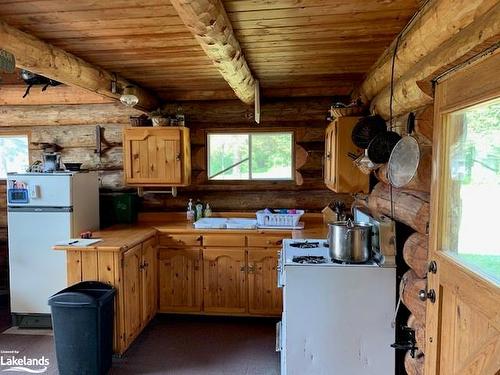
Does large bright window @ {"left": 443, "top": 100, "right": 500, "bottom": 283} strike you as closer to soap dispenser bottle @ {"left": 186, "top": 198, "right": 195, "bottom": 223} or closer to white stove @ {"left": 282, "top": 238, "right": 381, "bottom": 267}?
white stove @ {"left": 282, "top": 238, "right": 381, "bottom": 267}

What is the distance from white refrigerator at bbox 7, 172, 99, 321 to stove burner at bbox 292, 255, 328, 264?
6.91ft

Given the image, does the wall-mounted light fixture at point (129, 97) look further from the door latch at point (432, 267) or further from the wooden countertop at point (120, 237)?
the door latch at point (432, 267)

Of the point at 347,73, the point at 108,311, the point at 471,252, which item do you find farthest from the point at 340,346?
the point at 347,73

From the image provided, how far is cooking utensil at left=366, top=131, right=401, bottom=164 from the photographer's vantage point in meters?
2.14

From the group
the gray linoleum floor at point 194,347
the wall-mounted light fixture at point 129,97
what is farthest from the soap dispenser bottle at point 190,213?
the wall-mounted light fixture at point 129,97

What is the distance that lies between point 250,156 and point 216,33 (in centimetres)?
238

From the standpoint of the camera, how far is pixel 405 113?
2.25m

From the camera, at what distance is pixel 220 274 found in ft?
11.8

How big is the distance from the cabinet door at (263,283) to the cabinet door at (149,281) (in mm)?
915

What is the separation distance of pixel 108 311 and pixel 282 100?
8.61 feet

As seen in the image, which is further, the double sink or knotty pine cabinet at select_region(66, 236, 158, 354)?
the double sink

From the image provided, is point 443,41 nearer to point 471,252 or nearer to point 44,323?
point 471,252

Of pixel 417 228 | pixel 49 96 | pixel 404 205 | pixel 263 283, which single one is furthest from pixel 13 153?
pixel 417 228

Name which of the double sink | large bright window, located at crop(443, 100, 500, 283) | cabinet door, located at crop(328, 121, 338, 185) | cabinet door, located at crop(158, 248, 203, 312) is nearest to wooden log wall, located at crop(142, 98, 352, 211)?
the double sink
